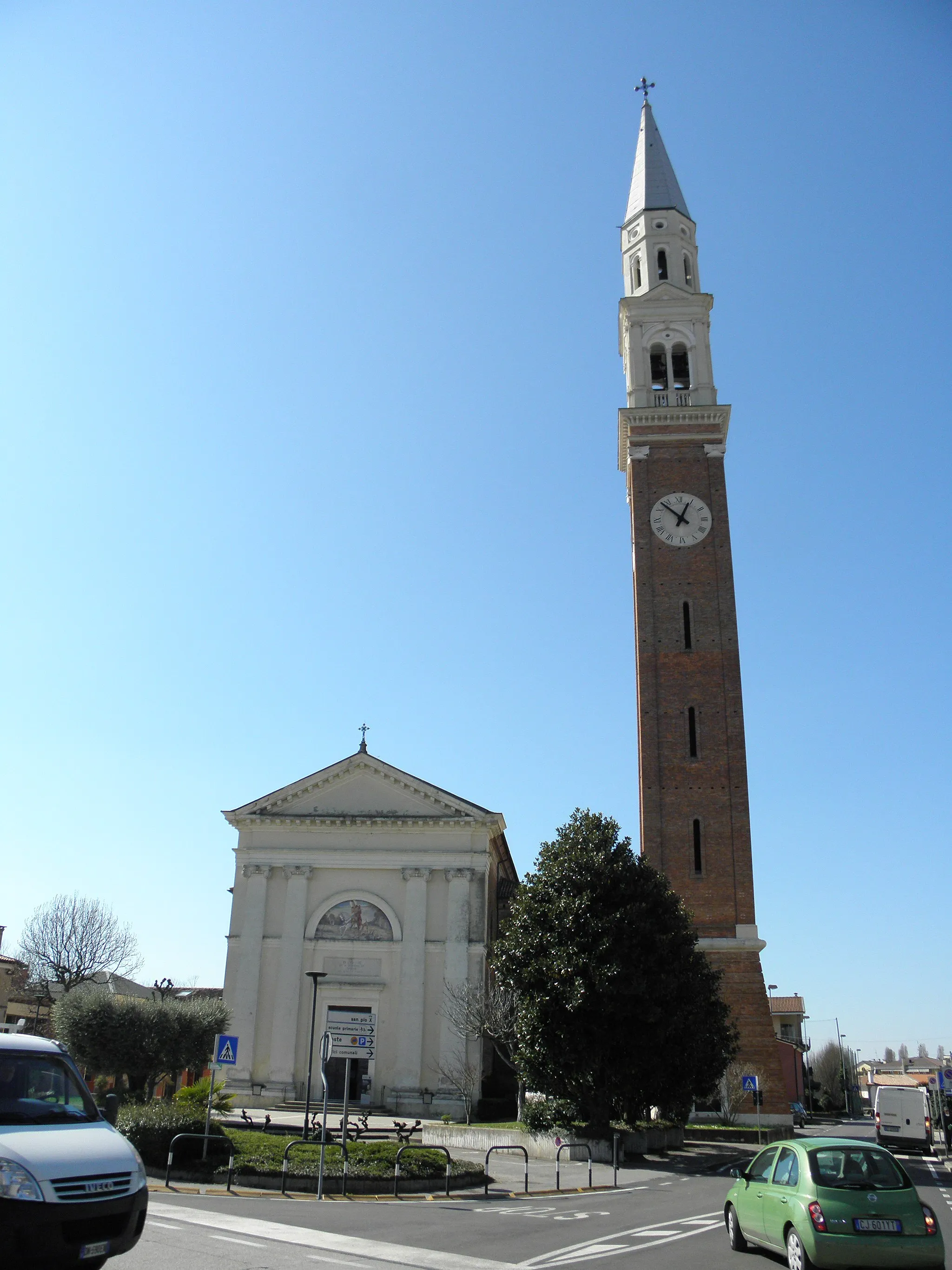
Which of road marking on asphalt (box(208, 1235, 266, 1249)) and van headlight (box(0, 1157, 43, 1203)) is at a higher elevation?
van headlight (box(0, 1157, 43, 1203))

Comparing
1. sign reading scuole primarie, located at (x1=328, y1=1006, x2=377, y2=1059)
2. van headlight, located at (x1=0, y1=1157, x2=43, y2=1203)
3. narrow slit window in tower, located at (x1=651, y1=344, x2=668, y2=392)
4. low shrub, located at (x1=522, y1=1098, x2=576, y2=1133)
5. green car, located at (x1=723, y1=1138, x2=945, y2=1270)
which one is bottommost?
low shrub, located at (x1=522, y1=1098, x2=576, y2=1133)

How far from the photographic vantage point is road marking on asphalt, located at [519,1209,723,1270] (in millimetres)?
9789

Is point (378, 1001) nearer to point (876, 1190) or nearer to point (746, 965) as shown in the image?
point (746, 965)

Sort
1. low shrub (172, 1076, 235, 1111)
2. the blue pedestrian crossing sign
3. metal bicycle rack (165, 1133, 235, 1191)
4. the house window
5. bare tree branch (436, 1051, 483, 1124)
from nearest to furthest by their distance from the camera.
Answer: metal bicycle rack (165, 1133, 235, 1191) → the blue pedestrian crossing sign → low shrub (172, 1076, 235, 1111) → bare tree branch (436, 1051, 483, 1124) → the house window

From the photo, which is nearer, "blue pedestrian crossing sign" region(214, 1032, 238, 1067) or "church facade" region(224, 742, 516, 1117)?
"blue pedestrian crossing sign" region(214, 1032, 238, 1067)

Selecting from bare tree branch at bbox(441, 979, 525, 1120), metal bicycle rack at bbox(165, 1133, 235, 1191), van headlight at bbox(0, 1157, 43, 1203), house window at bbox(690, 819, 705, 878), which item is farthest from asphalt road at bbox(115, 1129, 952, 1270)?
house window at bbox(690, 819, 705, 878)

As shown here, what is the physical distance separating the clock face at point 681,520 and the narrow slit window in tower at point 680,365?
6933 millimetres

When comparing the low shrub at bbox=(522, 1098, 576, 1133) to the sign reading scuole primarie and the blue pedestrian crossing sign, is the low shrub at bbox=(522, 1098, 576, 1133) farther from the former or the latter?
the blue pedestrian crossing sign

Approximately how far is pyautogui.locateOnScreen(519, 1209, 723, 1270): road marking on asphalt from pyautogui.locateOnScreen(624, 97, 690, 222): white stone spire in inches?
1877

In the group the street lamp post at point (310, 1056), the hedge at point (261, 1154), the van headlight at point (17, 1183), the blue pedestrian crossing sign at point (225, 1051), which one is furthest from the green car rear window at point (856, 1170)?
the street lamp post at point (310, 1056)

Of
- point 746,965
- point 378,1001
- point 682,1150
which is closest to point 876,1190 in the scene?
point 682,1150

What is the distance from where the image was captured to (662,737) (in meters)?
40.1

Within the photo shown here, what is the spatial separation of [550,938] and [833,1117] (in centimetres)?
7316

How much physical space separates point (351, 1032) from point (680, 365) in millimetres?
38164
